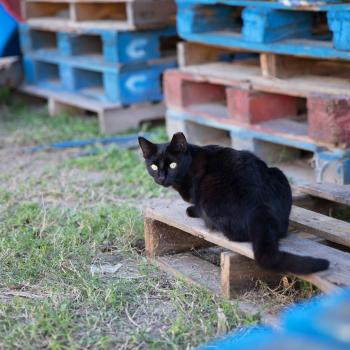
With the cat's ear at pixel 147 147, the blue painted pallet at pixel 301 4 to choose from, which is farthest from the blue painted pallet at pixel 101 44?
the cat's ear at pixel 147 147

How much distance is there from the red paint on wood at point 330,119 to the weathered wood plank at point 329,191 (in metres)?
0.42

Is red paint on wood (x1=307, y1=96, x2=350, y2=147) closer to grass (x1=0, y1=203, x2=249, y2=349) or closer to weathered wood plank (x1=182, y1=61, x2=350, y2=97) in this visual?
weathered wood plank (x1=182, y1=61, x2=350, y2=97)

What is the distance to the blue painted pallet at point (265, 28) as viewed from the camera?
3.90 m

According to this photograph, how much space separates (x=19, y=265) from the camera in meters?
3.30

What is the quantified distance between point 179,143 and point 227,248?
1.66 ft

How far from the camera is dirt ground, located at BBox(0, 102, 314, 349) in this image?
266 centimetres

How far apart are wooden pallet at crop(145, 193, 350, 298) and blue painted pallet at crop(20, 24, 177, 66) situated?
2707 mm

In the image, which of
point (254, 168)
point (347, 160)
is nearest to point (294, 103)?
point (347, 160)

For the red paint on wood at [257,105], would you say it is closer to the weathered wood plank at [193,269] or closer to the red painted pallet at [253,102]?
the red painted pallet at [253,102]

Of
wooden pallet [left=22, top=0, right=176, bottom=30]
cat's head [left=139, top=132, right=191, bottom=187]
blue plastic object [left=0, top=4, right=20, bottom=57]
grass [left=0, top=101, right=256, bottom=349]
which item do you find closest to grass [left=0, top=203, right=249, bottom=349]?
grass [left=0, top=101, right=256, bottom=349]

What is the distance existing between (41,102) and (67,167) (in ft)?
9.19

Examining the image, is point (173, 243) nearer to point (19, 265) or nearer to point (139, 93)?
point (19, 265)

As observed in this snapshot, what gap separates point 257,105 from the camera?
455 centimetres

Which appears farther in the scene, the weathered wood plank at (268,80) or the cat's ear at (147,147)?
the weathered wood plank at (268,80)
